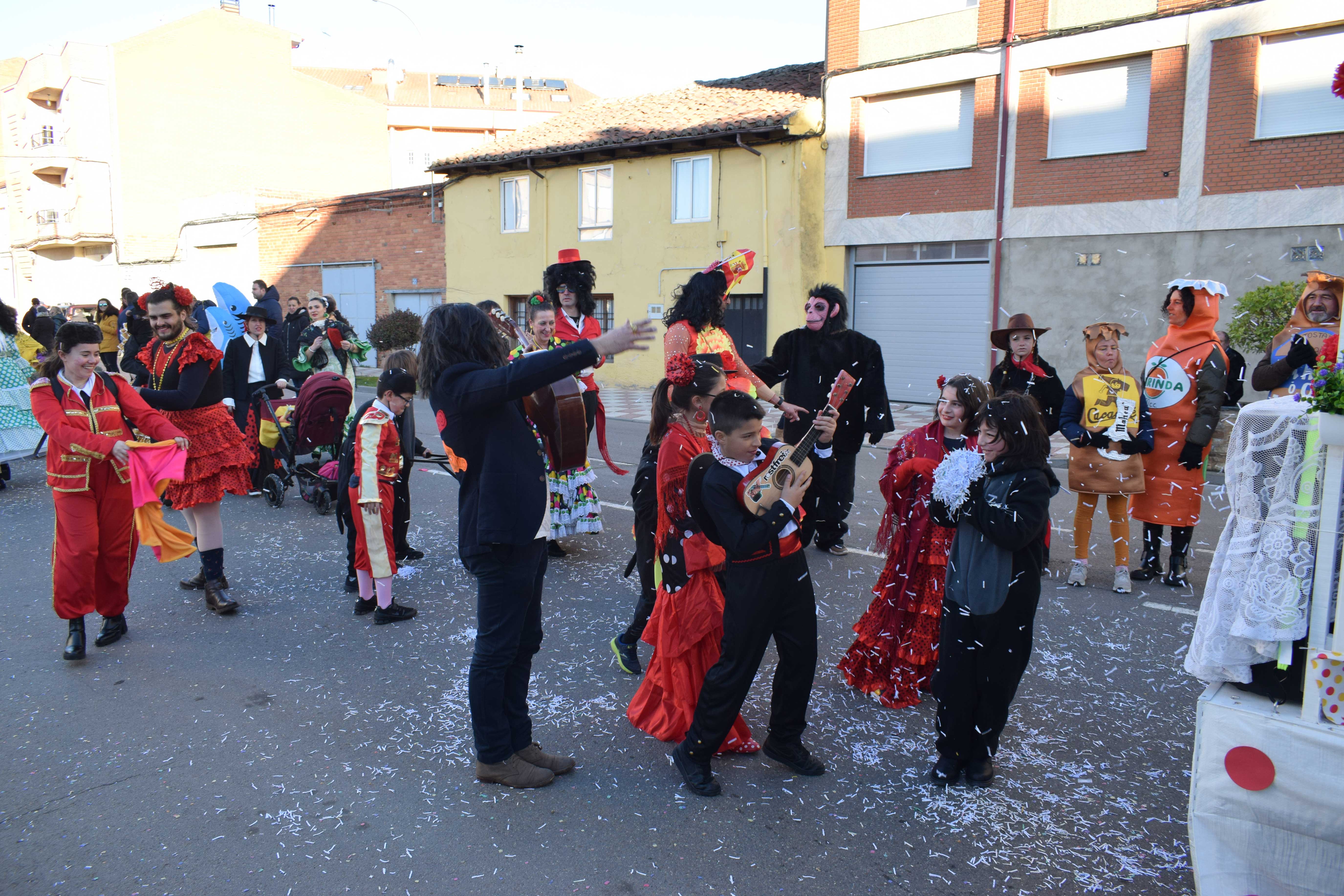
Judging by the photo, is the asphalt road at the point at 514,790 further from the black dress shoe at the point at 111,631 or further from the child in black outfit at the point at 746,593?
the child in black outfit at the point at 746,593

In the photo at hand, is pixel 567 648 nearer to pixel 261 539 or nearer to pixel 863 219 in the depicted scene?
pixel 261 539

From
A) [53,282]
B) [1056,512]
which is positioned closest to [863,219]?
[1056,512]

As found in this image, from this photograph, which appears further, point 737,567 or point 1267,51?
point 1267,51

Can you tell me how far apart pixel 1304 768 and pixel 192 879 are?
131 inches

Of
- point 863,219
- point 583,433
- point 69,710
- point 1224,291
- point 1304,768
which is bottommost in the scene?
point 69,710

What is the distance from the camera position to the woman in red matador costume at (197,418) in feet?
17.9

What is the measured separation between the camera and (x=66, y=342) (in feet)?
15.5

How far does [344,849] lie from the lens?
118 inches

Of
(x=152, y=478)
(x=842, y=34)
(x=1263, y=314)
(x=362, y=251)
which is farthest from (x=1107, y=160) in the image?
(x=362, y=251)

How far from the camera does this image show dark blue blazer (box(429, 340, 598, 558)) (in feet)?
10.0

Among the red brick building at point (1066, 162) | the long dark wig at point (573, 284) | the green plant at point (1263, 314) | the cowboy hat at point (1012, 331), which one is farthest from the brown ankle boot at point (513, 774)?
the red brick building at point (1066, 162)

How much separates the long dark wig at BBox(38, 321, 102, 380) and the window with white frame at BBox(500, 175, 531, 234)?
19.2 m

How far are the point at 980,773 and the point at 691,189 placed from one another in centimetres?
1822

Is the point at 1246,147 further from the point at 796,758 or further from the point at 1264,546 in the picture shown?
the point at 796,758
